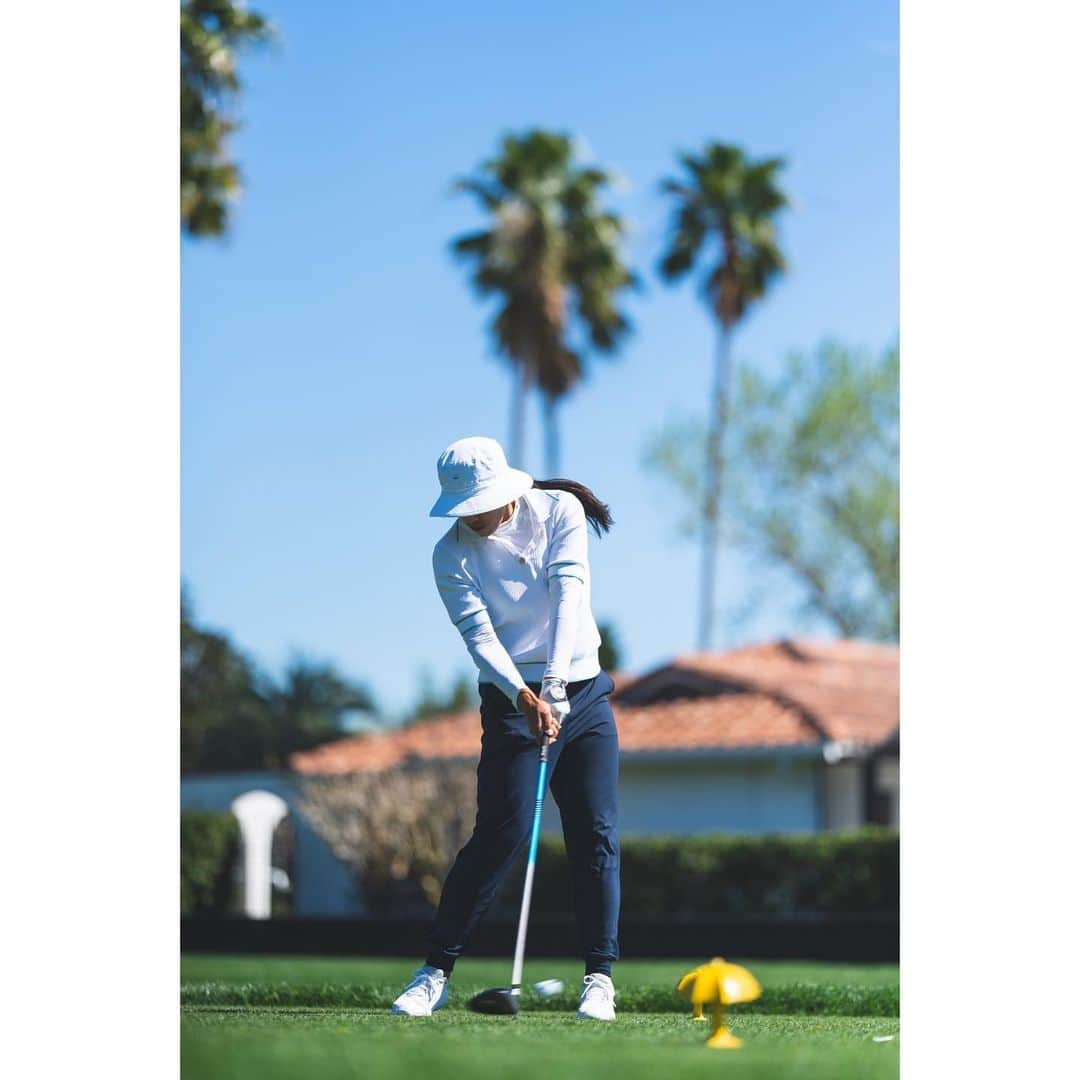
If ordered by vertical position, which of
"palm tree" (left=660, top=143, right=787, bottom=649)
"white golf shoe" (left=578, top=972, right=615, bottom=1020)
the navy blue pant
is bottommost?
"white golf shoe" (left=578, top=972, right=615, bottom=1020)

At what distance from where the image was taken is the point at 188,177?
1775cm

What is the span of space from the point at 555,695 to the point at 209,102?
1414cm

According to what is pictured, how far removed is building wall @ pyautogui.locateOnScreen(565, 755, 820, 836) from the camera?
20891 mm

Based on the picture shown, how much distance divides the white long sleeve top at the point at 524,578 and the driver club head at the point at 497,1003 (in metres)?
0.81

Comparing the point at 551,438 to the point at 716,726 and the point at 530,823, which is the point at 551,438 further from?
the point at 530,823

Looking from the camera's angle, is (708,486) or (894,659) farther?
(708,486)

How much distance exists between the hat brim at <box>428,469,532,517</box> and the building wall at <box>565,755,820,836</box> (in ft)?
53.2

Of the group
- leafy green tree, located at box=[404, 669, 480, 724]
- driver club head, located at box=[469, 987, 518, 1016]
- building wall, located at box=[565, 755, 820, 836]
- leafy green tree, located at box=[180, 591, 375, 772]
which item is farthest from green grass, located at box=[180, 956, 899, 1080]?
leafy green tree, located at box=[404, 669, 480, 724]

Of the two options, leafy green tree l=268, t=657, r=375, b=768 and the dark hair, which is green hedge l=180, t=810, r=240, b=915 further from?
the dark hair
